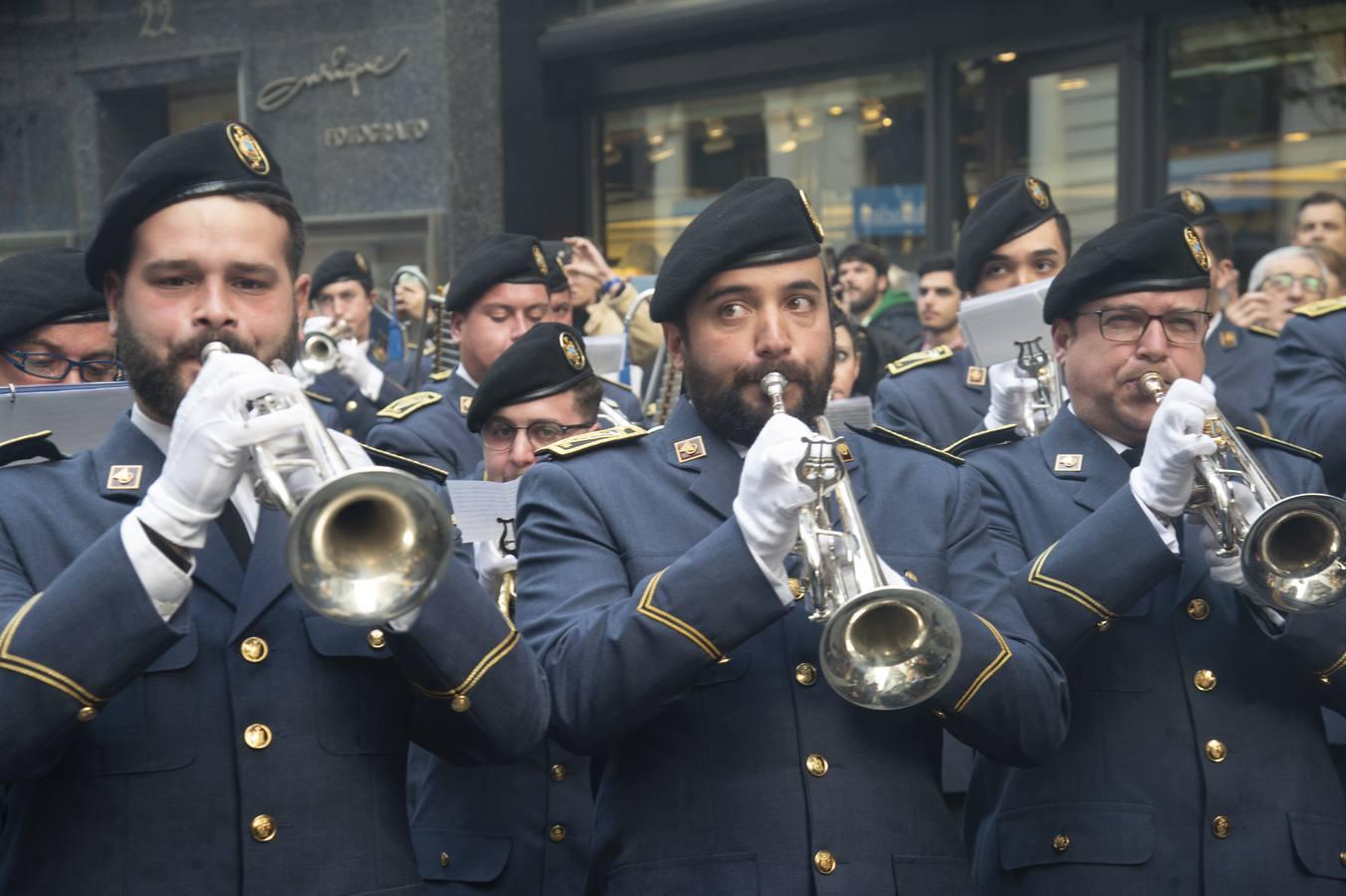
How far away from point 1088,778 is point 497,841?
1411 millimetres

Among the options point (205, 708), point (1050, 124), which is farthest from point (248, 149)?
point (1050, 124)

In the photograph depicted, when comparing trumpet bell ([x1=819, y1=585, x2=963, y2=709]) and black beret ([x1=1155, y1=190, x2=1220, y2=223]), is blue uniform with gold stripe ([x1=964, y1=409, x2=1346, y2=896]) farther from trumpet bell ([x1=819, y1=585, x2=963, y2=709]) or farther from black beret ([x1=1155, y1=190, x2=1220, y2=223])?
black beret ([x1=1155, y1=190, x2=1220, y2=223])

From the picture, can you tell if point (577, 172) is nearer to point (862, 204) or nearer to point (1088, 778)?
point (862, 204)

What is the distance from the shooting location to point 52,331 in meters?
4.45

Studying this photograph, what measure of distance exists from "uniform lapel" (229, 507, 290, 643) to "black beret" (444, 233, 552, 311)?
158 inches

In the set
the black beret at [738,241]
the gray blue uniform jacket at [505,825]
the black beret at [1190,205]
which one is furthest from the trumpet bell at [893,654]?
the black beret at [1190,205]

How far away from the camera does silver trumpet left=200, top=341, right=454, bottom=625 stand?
2.58 m

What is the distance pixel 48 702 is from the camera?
263 cm

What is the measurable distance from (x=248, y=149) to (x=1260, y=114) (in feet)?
29.7

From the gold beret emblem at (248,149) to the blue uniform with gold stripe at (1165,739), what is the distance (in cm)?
150

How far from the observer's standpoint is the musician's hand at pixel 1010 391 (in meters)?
5.86

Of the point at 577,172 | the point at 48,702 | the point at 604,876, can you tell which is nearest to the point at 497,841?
the point at 604,876

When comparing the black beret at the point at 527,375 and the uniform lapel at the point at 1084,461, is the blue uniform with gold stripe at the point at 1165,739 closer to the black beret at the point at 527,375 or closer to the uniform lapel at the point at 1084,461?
the uniform lapel at the point at 1084,461

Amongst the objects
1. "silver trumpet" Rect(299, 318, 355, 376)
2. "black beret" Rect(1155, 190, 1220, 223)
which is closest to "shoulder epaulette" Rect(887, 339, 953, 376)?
"black beret" Rect(1155, 190, 1220, 223)
